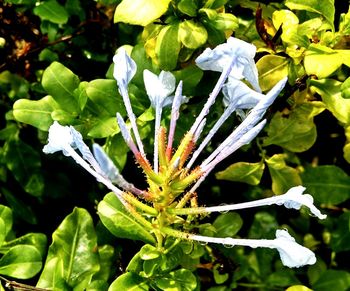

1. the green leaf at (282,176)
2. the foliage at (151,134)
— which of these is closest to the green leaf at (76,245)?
the foliage at (151,134)

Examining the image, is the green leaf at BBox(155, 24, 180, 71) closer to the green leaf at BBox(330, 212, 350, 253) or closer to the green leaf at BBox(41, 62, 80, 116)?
the green leaf at BBox(41, 62, 80, 116)

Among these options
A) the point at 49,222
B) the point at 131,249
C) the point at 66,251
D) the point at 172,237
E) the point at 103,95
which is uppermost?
the point at 103,95

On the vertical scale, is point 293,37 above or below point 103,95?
above

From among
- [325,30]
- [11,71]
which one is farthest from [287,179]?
[11,71]

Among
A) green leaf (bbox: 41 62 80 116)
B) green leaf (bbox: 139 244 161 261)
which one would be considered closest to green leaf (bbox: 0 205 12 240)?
green leaf (bbox: 41 62 80 116)

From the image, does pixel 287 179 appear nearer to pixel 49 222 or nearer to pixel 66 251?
pixel 66 251
